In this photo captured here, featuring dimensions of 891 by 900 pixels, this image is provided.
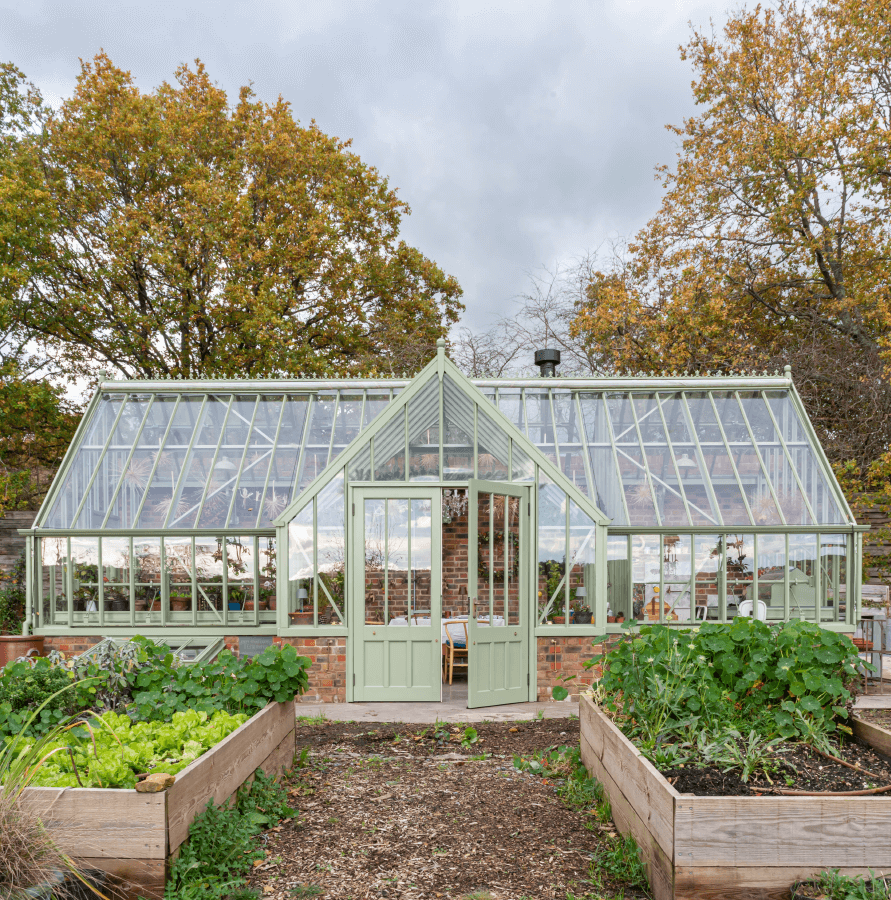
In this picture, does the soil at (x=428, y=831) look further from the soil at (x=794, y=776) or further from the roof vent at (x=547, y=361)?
the roof vent at (x=547, y=361)

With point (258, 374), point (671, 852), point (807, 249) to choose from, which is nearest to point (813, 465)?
point (671, 852)

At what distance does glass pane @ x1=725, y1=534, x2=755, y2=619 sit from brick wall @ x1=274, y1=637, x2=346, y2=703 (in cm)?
436

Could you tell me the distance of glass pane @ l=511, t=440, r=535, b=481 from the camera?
7.71m

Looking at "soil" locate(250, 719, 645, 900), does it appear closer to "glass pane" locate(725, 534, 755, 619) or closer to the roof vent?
"glass pane" locate(725, 534, 755, 619)

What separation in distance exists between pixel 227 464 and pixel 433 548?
3.06 meters

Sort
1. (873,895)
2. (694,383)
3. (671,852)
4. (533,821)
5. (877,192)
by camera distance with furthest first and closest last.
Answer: (877,192) < (694,383) < (533,821) < (671,852) < (873,895)

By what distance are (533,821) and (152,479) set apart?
634cm

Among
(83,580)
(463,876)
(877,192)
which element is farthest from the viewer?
(877,192)

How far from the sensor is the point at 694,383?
9.34 m

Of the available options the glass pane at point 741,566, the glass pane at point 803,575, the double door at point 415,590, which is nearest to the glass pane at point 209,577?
the double door at point 415,590

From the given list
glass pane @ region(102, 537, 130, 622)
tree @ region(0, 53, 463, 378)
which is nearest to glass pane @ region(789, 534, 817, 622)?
glass pane @ region(102, 537, 130, 622)

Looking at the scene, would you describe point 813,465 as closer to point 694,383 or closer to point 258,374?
point 694,383

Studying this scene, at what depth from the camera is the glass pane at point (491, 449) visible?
770 cm

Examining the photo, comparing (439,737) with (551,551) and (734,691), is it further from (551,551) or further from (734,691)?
(734,691)
